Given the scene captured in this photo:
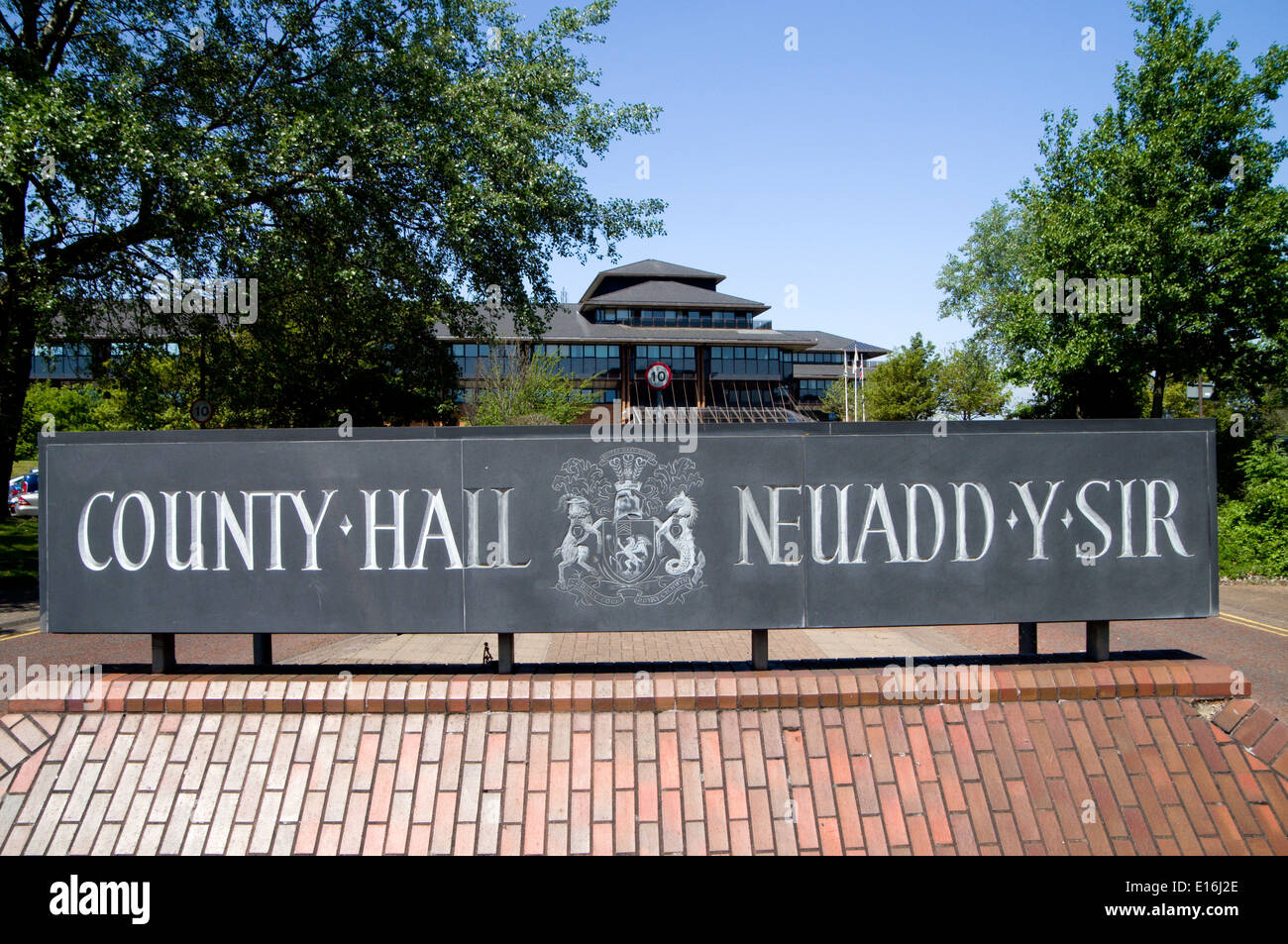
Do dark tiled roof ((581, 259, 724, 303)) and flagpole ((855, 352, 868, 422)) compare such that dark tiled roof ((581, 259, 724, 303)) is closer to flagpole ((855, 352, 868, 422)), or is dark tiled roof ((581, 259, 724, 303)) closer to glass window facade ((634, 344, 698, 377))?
glass window facade ((634, 344, 698, 377))

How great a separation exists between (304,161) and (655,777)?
13445 mm

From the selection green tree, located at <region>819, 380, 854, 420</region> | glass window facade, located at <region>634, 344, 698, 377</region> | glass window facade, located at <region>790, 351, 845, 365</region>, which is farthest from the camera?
glass window facade, located at <region>790, 351, 845, 365</region>

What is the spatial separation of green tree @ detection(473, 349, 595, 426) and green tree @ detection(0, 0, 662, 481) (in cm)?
1641

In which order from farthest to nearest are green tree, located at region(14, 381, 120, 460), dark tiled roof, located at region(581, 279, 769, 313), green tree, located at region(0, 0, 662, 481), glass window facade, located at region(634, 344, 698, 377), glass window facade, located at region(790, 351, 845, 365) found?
1. glass window facade, located at region(790, 351, 845, 365)
2. dark tiled roof, located at region(581, 279, 769, 313)
3. glass window facade, located at region(634, 344, 698, 377)
4. green tree, located at region(14, 381, 120, 460)
5. green tree, located at region(0, 0, 662, 481)

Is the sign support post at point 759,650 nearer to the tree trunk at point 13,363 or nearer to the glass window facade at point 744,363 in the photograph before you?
the tree trunk at point 13,363

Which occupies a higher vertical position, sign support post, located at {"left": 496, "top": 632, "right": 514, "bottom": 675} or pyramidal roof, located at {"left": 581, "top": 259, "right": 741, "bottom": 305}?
pyramidal roof, located at {"left": 581, "top": 259, "right": 741, "bottom": 305}

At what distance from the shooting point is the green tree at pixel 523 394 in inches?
1407

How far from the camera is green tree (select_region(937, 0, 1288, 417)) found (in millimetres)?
20703

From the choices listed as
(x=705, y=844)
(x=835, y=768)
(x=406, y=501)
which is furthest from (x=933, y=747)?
(x=406, y=501)

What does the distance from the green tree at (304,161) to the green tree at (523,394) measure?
16407mm

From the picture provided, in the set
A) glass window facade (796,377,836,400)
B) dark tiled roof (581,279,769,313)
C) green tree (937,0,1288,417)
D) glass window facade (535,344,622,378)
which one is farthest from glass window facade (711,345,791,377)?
green tree (937,0,1288,417)

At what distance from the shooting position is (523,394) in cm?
3619

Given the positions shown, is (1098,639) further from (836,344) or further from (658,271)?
(836,344)

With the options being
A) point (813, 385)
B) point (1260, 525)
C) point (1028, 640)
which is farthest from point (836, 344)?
point (1028, 640)
